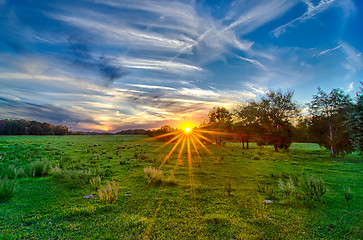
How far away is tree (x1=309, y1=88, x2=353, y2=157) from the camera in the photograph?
2782 centimetres

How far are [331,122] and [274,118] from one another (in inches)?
373

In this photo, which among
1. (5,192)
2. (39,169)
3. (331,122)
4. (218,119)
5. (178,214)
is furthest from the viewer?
(218,119)

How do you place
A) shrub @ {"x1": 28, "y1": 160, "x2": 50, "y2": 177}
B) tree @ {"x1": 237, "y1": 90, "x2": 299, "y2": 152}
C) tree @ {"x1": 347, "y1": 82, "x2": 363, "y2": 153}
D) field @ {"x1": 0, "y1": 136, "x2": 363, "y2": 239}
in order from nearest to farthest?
field @ {"x1": 0, "y1": 136, "x2": 363, "y2": 239} < tree @ {"x1": 347, "y1": 82, "x2": 363, "y2": 153} < shrub @ {"x1": 28, "y1": 160, "x2": 50, "y2": 177} < tree @ {"x1": 237, "y1": 90, "x2": 299, "y2": 152}

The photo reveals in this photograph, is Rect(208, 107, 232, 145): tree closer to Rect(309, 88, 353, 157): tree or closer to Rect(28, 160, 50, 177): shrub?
Rect(309, 88, 353, 157): tree

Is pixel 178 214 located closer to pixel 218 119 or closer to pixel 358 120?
pixel 358 120

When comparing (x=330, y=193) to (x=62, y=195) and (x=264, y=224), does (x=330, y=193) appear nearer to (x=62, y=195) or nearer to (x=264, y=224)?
(x=264, y=224)

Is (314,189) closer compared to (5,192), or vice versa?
(5,192)

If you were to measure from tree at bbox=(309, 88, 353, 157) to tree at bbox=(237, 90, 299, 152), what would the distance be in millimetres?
4410

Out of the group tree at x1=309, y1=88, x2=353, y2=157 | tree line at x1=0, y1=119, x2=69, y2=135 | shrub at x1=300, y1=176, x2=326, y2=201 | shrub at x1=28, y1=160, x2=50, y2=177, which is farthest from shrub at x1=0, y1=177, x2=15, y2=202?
tree line at x1=0, y1=119, x2=69, y2=135

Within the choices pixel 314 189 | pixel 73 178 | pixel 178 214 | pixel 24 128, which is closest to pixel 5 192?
pixel 73 178

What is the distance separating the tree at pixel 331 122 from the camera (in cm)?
2782

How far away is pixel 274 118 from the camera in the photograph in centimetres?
3694

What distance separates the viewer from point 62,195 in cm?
780

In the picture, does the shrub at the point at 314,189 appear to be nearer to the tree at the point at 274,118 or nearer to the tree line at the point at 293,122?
the tree line at the point at 293,122
